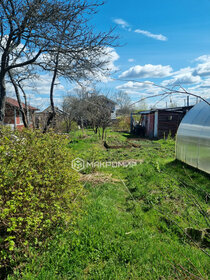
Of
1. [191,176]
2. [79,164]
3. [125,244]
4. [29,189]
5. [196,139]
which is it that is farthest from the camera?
[79,164]

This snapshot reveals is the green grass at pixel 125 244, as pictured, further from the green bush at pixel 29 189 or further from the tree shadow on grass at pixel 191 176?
the tree shadow on grass at pixel 191 176

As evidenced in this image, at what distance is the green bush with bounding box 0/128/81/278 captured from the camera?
2.63 metres

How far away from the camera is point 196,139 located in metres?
7.68

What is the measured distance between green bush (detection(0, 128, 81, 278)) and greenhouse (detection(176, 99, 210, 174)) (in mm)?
4890

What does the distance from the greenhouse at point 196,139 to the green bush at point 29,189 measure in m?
4.89

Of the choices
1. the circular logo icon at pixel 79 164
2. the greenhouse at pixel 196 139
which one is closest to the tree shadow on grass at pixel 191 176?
the greenhouse at pixel 196 139

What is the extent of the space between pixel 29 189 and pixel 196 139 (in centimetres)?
662

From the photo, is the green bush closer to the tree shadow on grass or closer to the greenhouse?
the tree shadow on grass

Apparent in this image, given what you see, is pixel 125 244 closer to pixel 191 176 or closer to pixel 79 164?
pixel 191 176

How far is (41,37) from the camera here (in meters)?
5.28

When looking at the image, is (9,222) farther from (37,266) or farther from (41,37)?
(41,37)

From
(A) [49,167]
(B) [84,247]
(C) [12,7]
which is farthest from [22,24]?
(B) [84,247]

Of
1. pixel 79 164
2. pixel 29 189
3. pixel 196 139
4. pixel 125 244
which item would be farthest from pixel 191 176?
pixel 29 189

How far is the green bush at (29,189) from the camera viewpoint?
2631mm
